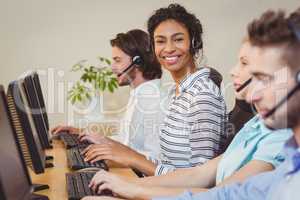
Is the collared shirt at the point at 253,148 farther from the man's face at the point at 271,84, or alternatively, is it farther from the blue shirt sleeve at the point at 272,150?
the man's face at the point at 271,84

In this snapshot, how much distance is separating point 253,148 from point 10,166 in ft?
2.15

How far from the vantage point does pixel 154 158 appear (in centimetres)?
243

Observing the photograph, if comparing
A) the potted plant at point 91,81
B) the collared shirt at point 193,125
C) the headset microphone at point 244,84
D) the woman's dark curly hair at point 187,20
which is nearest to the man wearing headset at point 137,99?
the collared shirt at point 193,125

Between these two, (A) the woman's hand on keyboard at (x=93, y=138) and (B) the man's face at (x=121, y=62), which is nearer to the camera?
(A) the woman's hand on keyboard at (x=93, y=138)

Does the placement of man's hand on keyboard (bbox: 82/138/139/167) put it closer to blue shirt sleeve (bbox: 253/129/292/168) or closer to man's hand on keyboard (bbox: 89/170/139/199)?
man's hand on keyboard (bbox: 89/170/139/199)

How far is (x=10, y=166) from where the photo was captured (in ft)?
4.25

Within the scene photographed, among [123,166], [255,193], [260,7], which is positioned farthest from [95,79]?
[255,193]

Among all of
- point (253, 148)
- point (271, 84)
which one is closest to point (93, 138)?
point (253, 148)

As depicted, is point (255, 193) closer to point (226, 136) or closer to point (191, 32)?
point (226, 136)

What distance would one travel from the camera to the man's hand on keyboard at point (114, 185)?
155 centimetres

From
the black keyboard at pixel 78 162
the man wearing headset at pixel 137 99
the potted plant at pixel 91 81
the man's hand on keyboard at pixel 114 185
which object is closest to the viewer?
the man's hand on keyboard at pixel 114 185

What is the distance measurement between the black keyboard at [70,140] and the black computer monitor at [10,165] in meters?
1.25

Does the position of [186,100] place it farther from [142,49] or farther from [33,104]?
[142,49]

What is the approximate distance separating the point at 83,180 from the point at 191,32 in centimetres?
81
